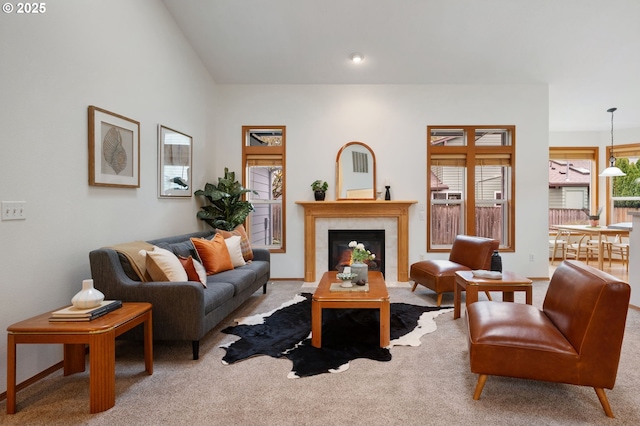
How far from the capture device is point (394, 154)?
5504mm

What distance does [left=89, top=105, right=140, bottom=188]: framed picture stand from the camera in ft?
9.50

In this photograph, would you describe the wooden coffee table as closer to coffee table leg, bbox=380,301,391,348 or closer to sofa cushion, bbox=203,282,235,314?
coffee table leg, bbox=380,301,391,348

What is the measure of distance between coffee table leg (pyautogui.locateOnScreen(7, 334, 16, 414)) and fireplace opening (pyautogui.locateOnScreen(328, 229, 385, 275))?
3.97 meters

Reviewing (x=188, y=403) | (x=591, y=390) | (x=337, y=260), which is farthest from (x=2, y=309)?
(x=337, y=260)

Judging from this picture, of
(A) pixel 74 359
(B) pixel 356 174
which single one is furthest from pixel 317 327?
(B) pixel 356 174

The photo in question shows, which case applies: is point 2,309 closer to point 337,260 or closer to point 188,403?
point 188,403

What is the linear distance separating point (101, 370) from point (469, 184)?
5239 mm

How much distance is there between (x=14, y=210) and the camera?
2.22 metres

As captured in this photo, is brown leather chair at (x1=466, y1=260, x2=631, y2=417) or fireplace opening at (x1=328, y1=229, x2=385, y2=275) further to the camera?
fireplace opening at (x1=328, y1=229, x2=385, y2=275)

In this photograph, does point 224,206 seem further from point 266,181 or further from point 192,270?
point 192,270

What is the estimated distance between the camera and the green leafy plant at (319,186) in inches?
212

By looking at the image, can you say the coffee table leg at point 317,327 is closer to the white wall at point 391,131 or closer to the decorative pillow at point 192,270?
the decorative pillow at point 192,270

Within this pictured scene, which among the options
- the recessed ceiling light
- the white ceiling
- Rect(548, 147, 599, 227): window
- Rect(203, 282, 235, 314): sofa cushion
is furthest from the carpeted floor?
Rect(548, 147, 599, 227): window

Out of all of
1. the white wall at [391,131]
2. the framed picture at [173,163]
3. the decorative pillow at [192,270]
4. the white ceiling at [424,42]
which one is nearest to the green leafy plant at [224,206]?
the framed picture at [173,163]
